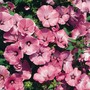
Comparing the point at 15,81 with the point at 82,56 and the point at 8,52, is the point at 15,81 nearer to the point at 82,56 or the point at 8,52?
the point at 8,52

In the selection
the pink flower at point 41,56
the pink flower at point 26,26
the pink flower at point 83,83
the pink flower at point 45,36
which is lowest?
the pink flower at point 83,83

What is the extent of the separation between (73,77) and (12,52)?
1.53 ft

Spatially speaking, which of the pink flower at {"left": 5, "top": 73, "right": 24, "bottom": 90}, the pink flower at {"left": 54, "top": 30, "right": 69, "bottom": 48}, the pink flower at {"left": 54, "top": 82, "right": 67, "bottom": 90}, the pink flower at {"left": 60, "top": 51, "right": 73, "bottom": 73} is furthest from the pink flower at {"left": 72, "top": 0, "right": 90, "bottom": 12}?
the pink flower at {"left": 5, "top": 73, "right": 24, "bottom": 90}

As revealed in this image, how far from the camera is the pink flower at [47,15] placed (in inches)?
105

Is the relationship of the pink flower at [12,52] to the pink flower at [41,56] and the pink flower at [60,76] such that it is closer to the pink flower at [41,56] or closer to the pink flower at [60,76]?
the pink flower at [41,56]

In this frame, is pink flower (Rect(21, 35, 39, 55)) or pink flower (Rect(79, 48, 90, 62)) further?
pink flower (Rect(79, 48, 90, 62))

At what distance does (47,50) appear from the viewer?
8.52ft

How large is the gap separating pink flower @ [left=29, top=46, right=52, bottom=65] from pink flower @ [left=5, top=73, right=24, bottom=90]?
16cm

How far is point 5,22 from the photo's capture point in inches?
102

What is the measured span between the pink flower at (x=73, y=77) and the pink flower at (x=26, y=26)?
1.33 feet

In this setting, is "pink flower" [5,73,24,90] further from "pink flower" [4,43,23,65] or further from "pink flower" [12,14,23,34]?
"pink flower" [12,14,23,34]

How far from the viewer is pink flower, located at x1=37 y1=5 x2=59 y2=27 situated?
2677 millimetres

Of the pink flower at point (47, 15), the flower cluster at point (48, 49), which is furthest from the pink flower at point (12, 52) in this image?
the pink flower at point (47, 15)

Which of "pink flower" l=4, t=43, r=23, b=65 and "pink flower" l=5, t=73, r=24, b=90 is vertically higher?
"pink flower" l=4, t=43, r=23, b=65
